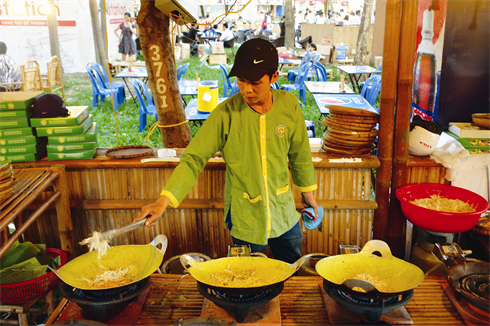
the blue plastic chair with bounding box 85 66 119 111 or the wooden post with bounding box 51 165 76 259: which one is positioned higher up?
the blue plastic chair with bounding box 85 66 119 111

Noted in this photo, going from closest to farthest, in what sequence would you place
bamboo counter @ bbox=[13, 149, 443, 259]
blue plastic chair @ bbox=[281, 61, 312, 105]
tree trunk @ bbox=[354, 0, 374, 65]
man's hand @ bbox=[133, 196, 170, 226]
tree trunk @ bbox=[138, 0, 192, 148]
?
1. man's hand @ bbox=[133, 196, 170, 226]
2. bamboo counter @ bbox=[13, 149, 443, 259]
3. tree trunk @ bbox=[138, 0, 192, 148]
4. blue plastic chair @ bbox=[281, 61, 312, 105]
5. tree trunk @ bbox=[354, 0, 374, 65]

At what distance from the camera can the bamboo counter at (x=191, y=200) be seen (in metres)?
3.46

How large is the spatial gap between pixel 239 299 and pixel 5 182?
5.38 ft

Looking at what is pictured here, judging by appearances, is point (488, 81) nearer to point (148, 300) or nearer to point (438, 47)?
point (438, 47)

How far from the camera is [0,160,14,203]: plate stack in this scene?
2475 mm

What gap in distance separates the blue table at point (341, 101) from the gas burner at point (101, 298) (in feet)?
18.0

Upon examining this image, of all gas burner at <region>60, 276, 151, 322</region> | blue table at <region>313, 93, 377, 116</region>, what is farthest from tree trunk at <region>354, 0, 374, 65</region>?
gas burner at <region>60, 276, 151, 322</region>

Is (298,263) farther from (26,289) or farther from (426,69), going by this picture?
(426,69)

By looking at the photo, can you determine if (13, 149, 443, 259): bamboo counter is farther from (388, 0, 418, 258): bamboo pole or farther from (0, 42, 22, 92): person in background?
(0, 42, 22, 92): person in background

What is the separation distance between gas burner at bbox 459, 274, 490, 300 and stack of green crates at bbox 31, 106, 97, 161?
9.61 feet

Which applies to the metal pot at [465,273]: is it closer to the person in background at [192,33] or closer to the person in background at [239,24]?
the person in background at [192,33]

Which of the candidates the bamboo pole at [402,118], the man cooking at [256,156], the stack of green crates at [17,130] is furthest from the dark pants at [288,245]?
the stack of green crates at [17,130]

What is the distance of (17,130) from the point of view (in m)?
3.31

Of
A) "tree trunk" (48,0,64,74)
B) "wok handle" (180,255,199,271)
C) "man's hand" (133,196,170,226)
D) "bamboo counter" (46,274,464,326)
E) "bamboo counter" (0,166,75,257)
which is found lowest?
"bamboo counter" (46,274,464,326)
